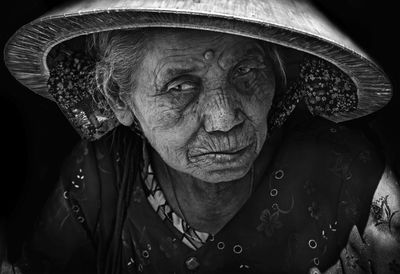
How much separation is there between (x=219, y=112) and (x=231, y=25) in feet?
1.18

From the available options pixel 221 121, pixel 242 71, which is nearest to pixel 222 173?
pixel 221 121

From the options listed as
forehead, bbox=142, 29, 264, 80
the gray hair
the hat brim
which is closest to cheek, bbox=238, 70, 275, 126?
forehead, bbox=142, 29, 264, 80

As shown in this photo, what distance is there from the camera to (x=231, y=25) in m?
2.22

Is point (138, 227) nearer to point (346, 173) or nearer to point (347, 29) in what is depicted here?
point (346, 173)

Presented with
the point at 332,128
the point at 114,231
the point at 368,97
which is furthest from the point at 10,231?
the point at 368,97

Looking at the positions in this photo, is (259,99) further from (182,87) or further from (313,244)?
(313,244)

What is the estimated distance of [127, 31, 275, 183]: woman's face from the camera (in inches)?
98.5

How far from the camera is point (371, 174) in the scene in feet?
9.45

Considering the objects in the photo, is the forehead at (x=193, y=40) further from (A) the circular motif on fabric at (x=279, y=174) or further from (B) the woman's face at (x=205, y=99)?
(A) the circular motif on fabric at (x=279, y=174)

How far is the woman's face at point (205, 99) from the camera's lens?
2.50 metres

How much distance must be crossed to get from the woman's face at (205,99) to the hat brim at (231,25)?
0.19 metres

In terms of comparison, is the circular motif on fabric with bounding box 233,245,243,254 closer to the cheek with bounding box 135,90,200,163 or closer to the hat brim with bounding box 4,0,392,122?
the cheek with bounding box 135,90,200,163

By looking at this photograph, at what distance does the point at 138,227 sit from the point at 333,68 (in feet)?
3.09

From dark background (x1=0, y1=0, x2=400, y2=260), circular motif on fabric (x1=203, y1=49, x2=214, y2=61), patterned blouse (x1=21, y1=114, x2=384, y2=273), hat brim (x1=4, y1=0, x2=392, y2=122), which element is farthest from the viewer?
dark background (x1=0, y1=0, x2=400, y2=260)
